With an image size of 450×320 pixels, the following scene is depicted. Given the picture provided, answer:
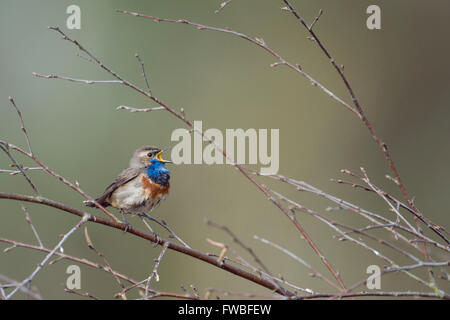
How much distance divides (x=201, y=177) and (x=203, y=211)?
1.44ft

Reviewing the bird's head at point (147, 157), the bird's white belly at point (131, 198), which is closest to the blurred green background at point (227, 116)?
the bird's head at point (147, 157)

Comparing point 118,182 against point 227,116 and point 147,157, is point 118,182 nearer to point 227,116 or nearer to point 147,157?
point 147,157

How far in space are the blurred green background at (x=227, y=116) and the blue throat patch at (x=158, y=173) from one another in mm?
2592

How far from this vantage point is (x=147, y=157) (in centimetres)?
447

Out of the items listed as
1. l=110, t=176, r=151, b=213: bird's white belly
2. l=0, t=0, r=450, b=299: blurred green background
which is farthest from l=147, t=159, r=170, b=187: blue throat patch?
l=0, t=0, r=450, b=299: blurred green background

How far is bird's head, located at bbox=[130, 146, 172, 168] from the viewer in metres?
4.43

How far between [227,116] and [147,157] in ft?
10.2

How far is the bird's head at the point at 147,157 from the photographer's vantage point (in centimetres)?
443

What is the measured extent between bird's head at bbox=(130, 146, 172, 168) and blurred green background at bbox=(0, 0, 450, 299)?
252 centimetres

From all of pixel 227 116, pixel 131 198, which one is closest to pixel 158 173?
pixel 131 198

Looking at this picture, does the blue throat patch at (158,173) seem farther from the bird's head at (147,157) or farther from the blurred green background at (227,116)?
the blurred green background at (227,116)

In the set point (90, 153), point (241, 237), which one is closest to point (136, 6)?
point (90, 153)

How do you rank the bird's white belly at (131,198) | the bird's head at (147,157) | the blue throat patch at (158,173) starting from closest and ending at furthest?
the bird's white belly at (131,198) → the blue throat patch at (158,173) → the bird's head at (147,157)

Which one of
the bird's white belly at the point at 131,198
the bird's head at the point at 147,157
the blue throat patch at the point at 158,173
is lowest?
the bird's white belly at the point at 131,198
